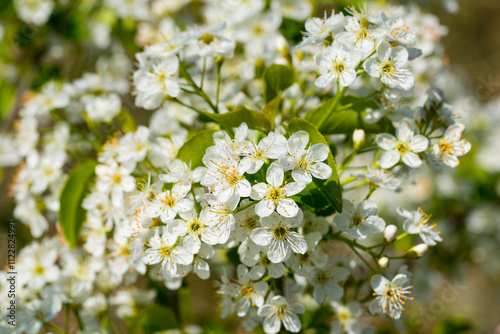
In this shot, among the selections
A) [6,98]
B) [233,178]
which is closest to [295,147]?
[233,178]

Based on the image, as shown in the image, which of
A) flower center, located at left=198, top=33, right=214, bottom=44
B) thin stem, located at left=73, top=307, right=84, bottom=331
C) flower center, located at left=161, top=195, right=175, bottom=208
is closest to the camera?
flower center, located at left=161, top=195, right=175, bottom=208

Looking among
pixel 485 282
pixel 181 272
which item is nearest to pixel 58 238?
pixel 181 272

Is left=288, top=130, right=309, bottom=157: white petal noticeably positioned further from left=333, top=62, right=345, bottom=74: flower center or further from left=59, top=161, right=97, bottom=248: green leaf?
left=59, top=161, right=97, bottom=248: green leaf

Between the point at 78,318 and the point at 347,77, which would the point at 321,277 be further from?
the point at 78,318

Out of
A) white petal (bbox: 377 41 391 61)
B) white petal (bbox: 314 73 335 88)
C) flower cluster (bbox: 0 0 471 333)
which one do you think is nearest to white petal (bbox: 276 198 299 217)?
flower cluster (bbox: 0 0 471 333)

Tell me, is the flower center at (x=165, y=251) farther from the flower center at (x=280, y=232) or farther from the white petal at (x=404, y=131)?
the white petal at (x=404, y=131)

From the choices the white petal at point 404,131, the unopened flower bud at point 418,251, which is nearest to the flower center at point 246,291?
the unopened flower bud at point 418,251
